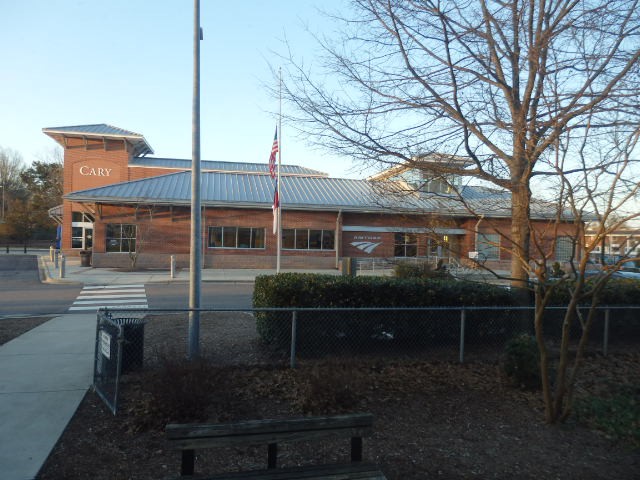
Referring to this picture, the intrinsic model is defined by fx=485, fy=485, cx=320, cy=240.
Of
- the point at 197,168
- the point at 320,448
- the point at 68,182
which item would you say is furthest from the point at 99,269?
the point at 320,448

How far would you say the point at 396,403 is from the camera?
19.1 feet

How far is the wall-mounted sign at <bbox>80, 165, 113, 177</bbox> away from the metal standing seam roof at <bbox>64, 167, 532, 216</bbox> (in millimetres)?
9037

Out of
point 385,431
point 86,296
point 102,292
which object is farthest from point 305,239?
point 385,431

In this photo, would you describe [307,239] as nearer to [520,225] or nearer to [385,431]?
[520,225]

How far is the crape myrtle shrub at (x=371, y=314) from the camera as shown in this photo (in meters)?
7.38

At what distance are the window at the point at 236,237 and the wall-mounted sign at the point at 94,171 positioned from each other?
575 inches

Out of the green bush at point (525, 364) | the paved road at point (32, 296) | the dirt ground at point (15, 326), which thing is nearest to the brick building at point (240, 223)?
the paved road at point (32, 296)

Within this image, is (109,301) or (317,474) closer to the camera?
(317,474)

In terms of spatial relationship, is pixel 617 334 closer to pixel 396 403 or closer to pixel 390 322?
pixel 390 322

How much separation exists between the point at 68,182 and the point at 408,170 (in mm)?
35871

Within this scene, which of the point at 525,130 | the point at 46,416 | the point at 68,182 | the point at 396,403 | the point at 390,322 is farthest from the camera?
the point at 68,182

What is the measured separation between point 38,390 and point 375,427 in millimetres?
4171

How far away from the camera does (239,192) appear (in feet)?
97.2

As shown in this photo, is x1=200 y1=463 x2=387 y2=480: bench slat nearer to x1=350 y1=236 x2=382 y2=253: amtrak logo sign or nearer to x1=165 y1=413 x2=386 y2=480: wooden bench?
x1=165 y1=413 x2=386 y2=480: wooden bench
